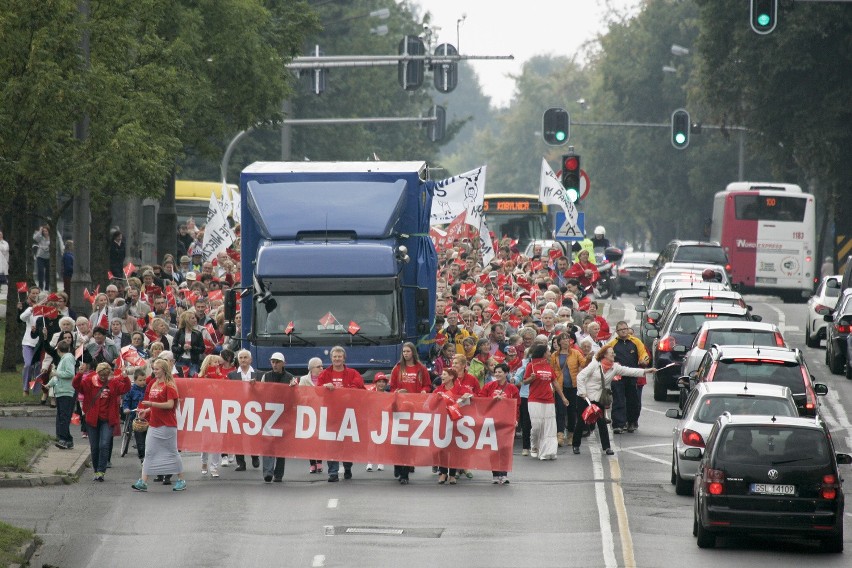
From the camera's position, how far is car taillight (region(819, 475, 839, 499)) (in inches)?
666

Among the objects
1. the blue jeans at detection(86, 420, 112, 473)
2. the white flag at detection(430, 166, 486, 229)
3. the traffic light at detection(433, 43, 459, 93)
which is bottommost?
the blue jeans at detection(86, 420, 112, 473)

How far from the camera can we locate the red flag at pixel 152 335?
82.2 ft

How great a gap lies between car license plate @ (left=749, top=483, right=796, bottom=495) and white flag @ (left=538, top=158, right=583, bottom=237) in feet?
56.3

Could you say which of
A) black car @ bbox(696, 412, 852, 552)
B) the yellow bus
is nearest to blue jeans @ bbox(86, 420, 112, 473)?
black car @ bbox(696, 412, 852, 552)

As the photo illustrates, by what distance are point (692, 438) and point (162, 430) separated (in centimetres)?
600

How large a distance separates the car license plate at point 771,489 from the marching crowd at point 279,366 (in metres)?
5.23

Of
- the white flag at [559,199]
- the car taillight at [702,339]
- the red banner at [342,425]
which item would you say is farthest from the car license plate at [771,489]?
the white flag at [559,199]

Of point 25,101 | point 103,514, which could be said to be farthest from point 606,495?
point 25,101

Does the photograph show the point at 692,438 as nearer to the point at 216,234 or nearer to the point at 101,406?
the point at 101,406

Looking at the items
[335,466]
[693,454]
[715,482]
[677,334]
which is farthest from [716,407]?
[677,334]

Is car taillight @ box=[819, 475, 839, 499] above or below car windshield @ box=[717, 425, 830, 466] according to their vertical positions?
below

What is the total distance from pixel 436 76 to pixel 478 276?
7.01m

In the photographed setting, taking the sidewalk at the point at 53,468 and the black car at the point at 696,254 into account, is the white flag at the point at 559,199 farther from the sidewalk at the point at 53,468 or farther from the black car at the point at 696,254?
the sidewalk at the point at 53,468

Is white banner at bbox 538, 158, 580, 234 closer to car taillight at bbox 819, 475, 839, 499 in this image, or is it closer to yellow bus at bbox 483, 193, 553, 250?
yellow bus at bbox 483, 193, 553, 250
